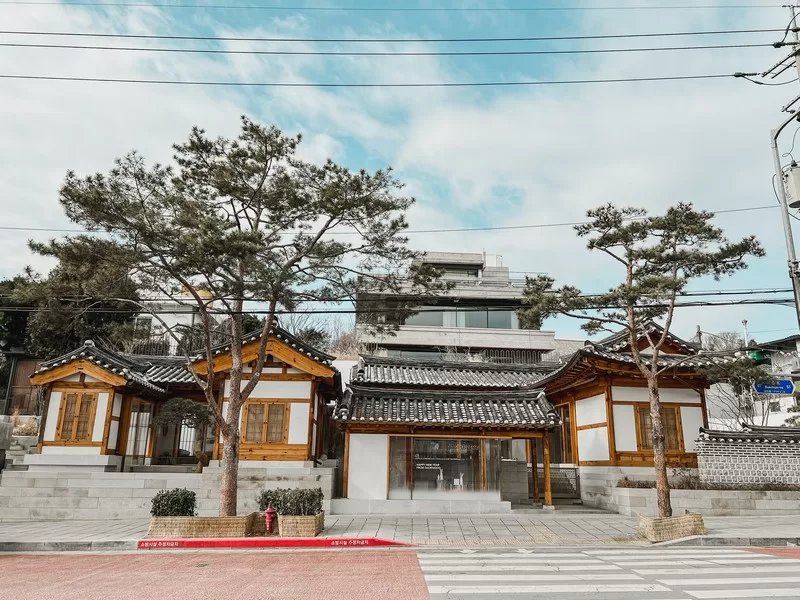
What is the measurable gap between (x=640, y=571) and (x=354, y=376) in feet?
51.3

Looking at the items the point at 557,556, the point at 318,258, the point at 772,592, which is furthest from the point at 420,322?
the point at 772,592

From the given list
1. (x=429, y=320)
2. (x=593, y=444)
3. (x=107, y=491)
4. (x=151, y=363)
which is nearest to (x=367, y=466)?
(x=107, y=491)

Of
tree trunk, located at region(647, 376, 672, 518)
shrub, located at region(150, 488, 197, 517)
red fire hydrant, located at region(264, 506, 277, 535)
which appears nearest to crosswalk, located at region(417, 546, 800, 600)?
tree trunk, located at region(647, 376, 672, 518)

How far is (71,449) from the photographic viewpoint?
1820cm

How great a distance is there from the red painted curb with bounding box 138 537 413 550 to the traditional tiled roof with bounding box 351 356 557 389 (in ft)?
34.5

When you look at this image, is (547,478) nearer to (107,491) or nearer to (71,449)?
(107,491)

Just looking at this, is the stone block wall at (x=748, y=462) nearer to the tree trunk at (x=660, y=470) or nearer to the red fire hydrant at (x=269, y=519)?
the tree trunk at (x=660, y=470)

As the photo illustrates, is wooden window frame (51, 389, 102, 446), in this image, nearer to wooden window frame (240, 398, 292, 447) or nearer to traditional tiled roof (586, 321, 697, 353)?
wooden window frame (240, 398, 292, 447)

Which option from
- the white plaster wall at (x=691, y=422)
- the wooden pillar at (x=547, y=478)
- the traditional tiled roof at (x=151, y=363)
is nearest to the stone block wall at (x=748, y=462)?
the white plaster wall at (x=691, y=422)

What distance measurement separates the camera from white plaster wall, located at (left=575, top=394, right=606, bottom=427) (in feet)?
60.4

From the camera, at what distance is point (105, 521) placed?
15.2 m

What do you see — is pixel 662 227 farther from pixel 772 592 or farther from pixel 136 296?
pixel 136 296

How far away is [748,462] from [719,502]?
1994 mm

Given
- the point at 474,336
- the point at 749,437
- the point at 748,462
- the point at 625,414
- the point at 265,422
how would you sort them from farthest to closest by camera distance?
the point at 474,336 → the point at 265,422 → the point at 625,414 → the point at 749,437 → the point at 748,462
